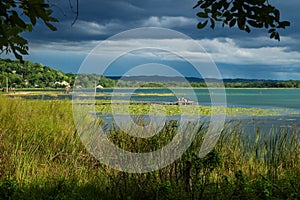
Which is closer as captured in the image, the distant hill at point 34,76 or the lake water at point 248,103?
the lake water at point 248,103

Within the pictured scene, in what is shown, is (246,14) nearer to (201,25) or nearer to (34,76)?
(201,25)

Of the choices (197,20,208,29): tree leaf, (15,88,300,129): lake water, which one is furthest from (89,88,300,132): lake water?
(197,20,208,29): tree leaf

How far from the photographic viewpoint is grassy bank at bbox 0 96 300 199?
319 centimetres

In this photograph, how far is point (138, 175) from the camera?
12.0ft

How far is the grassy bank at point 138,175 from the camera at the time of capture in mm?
3186

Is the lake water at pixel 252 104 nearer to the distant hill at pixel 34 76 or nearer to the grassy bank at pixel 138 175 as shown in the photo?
the grassy bank at pixel 138 175

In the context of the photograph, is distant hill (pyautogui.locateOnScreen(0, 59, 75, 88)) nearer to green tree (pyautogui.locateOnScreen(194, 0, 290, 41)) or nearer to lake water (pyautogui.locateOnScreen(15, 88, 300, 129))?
lake water (pyautogui.locateOnScreen(15, 88, 300, 129))

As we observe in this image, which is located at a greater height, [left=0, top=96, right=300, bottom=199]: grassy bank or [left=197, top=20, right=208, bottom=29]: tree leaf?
[left=197, top=20, right=208, bottom=29]: tree leaf

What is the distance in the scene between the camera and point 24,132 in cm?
555

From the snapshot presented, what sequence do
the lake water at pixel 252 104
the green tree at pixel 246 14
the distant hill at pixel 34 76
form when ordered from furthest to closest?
1. the distant hill at pixel 34 76
2. the lake water at pixel 252 104
3. the green tree at pixel 246 14

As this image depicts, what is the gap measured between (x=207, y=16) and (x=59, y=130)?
3.98 m

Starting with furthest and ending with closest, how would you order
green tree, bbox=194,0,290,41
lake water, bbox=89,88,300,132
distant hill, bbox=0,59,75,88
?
1. distant hill, bbox=0,59,75,88
2. lake water, bbox=89,88,300,132
3. green tree, bbox=194,0,290,41

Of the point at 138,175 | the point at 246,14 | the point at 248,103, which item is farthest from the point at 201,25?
the point at 248,103

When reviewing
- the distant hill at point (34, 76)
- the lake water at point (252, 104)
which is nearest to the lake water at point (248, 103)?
the lake water at point (252, 104)
